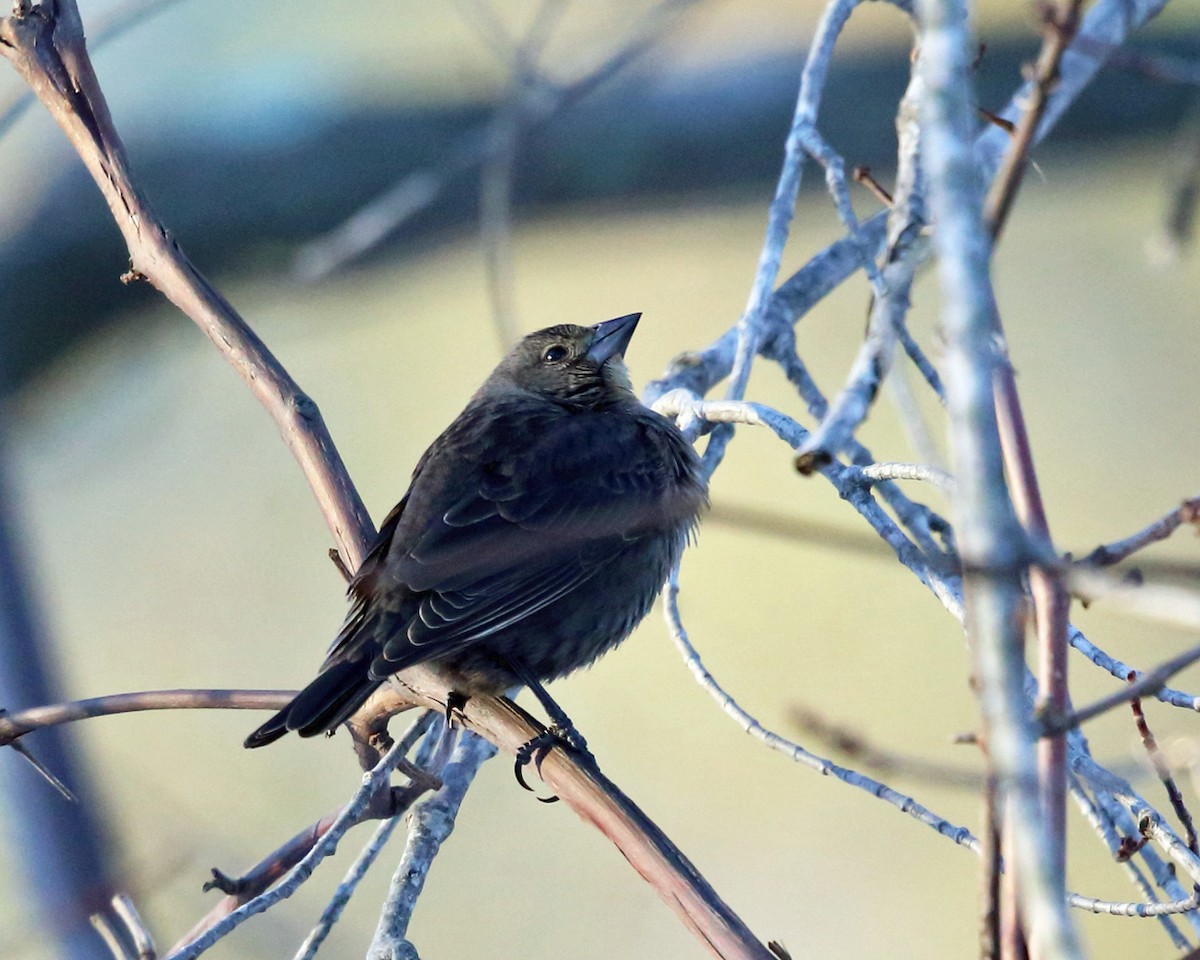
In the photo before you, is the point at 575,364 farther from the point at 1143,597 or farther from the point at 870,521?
the point at 1143,597

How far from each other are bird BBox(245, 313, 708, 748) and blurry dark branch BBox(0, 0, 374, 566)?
30cm

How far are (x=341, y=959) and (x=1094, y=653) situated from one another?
4.73 metres

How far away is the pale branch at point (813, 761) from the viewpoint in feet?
6.82

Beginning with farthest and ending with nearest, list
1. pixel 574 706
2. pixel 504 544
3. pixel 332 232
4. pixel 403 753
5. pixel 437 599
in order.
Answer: pixel 574 706
pixel 332 232
pixel 504 544
pixel 437 599
pixel 403 753

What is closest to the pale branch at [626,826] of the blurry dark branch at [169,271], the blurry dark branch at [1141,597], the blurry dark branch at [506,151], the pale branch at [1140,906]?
the blurry dark branch at [169,271]

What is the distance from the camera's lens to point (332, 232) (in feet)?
22.1

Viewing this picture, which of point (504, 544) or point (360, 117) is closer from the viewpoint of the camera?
point (504, 544)

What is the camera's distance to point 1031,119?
120cm

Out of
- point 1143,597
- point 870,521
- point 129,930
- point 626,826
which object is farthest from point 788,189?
point 1143,597

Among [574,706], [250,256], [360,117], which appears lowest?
[574,706]

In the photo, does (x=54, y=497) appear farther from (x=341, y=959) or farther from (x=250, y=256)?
(x=341, y=959)

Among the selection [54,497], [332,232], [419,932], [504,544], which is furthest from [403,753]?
[54,497]

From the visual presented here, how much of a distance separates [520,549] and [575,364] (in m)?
1.00

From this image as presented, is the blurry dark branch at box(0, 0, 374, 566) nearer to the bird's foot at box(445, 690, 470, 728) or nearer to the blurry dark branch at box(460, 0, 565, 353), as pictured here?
the bird's foot at box(445, 690, 470, 728)
